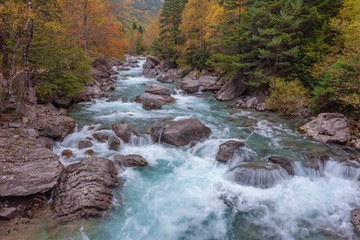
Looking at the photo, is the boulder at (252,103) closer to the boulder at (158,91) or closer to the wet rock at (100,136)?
the boulder at (158,91)

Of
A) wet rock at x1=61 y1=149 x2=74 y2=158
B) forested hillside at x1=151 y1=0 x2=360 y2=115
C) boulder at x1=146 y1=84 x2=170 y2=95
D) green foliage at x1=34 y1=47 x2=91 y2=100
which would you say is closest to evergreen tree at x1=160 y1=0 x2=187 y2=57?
forested hillside at x1=151 y1=0 x2=360 y2=115

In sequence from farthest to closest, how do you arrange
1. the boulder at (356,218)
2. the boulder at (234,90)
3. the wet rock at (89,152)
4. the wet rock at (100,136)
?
the boulder at (234,90) → the wet rock at (100,136) → the wet rock at (89,152) → the boulder at (356,218)

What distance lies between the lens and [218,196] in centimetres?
702

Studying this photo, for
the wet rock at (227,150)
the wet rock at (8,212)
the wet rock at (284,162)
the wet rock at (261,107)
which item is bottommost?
the wet rock at (8,212)

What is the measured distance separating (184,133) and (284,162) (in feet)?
17.0

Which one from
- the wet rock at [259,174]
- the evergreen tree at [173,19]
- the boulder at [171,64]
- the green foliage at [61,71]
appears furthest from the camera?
the boulder at [171,64]

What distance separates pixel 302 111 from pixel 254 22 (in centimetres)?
865

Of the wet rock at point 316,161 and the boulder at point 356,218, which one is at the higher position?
the wet rock at point 316,161

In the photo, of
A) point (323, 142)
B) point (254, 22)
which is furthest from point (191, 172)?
point (254, 22)

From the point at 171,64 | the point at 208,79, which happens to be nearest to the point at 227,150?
the point at 208,79

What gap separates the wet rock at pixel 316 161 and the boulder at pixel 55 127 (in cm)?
1233

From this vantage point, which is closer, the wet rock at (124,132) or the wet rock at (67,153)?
the wet rock at (67,153)

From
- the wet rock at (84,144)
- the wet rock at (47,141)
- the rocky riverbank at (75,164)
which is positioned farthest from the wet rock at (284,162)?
the wet rock at (47,141)

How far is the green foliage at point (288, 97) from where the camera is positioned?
1351cm
